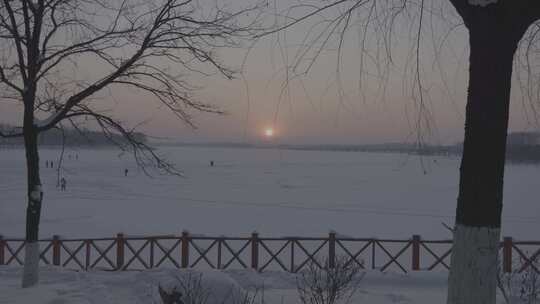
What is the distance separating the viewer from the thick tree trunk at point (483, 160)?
266cm

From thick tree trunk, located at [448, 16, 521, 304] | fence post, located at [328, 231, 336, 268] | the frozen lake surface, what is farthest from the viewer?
the frozen lake surface

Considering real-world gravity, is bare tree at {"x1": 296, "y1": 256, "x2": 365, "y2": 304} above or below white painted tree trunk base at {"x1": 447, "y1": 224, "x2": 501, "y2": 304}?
below

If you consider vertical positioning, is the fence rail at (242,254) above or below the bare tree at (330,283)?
below

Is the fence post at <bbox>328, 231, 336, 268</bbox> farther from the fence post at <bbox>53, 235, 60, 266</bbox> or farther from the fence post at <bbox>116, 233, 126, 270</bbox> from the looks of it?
the fence post at <bbox>53, 235, 60, 266</bbox>

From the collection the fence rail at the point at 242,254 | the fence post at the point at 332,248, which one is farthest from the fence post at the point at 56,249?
the fence post at the point at 332,248

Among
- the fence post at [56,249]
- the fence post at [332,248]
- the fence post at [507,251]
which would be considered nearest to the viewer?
the fence post at [507,251]

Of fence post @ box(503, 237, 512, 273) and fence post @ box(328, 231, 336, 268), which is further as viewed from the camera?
fence post @ box(328, 231, 336, 268)

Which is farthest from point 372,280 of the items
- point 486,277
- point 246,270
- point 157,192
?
point 157,192

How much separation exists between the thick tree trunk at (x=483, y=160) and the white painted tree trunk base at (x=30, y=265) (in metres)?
7.35

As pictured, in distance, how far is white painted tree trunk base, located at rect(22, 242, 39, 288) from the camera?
7.77 meters

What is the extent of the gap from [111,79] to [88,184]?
105ft

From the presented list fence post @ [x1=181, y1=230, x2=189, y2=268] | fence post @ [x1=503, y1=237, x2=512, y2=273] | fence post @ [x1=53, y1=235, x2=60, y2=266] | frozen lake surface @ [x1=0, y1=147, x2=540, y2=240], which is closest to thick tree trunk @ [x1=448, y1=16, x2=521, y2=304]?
fence post @ [x1=503, y1=237, x2=512, y2=273]

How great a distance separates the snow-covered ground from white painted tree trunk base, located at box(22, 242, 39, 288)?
157 millimetres

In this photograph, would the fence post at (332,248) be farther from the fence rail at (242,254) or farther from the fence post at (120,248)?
the fence post at (120,248)
